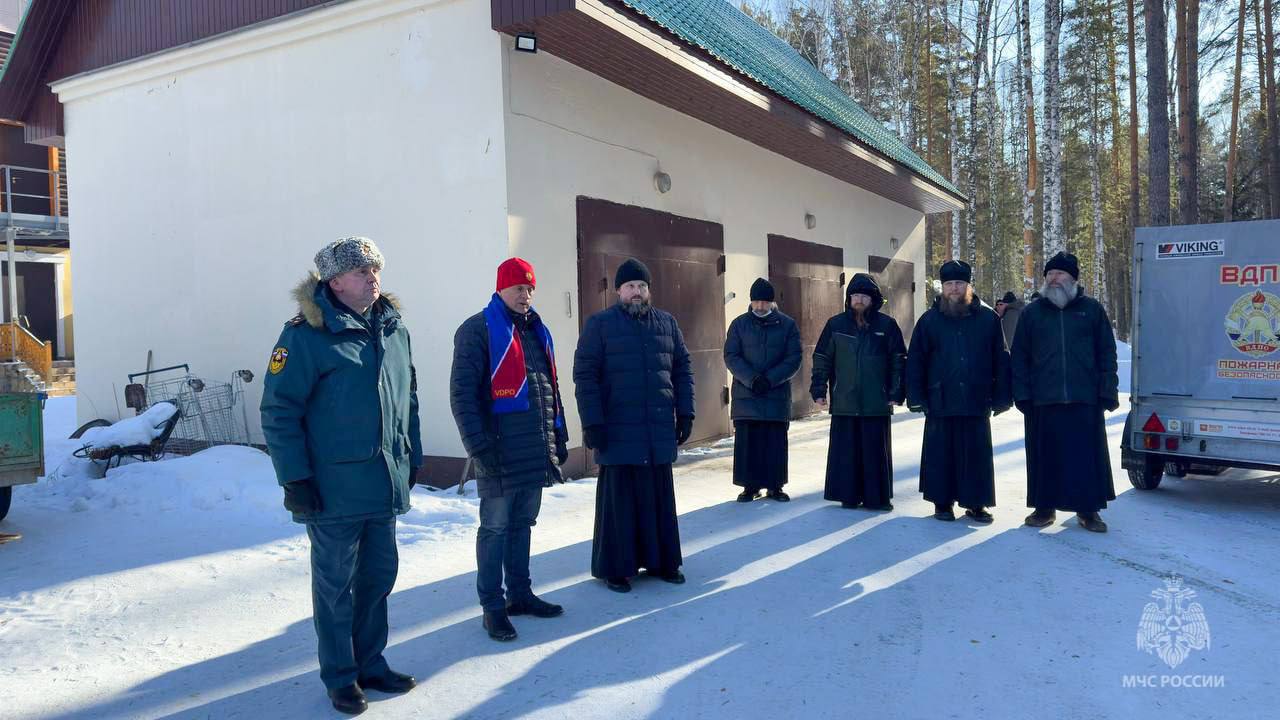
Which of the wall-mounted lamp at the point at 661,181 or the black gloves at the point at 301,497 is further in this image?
the wall-mounted lamp at the point at 661,181

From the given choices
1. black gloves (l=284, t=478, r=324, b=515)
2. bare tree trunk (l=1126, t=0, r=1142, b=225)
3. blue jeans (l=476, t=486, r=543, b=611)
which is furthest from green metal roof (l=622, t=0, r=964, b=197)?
bare tree trunk (l=1126, t=0, r=1142, b=225)

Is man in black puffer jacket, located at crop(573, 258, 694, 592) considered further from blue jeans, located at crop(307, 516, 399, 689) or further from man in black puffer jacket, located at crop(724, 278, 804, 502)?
man in black puffer jacket, located at crop(724, 278, 804, 502)

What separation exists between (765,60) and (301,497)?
12639 mm

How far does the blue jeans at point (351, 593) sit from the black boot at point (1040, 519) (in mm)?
5050

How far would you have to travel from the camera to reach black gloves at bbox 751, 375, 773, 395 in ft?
24.0

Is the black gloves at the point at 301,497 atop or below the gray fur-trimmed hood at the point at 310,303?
below

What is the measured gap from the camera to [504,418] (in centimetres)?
445

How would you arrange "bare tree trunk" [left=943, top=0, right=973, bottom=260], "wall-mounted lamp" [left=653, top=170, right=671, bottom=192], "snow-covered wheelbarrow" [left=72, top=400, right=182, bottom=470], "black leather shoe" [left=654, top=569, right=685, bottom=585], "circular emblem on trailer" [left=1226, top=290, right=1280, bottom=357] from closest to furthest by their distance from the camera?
"black leather shoe" [left=654, top=569, right=685, bottom=585] < "circular emblem on trailer" [left=1226, top=290, right=1280, bottom=357] < "snow-covered wheelbarrow" [left=72, top=400, right=182, bottom=470] < "wall-mounted lamp" [left=653, top=170, right=671, bottom=192] < "bare tree trunk" [left=943, top=0, right=973, bottom=260]

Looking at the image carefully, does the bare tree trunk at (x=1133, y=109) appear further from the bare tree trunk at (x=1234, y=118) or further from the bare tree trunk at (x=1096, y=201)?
the bare tree trunk at (x=1234, y=118)

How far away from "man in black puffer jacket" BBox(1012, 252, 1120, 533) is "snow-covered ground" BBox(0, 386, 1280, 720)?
307mm

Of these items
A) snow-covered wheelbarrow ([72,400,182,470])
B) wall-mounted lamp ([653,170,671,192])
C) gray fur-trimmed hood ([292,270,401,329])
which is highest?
wall-mounted lamp ([653,170,671,192])

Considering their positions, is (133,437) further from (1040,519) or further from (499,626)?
(1040,519)

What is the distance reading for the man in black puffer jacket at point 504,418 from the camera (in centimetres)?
435

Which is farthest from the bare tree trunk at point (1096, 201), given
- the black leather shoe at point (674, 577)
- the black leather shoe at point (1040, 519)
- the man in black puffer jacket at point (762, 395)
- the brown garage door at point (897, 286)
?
the black leather shoe at point (674, 577)
